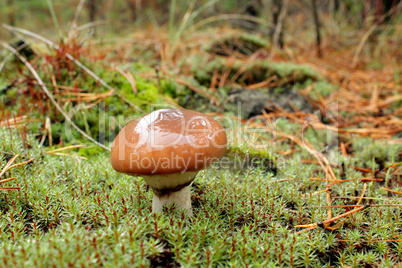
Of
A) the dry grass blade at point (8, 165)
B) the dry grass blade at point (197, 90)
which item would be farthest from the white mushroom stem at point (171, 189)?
the dry grass blade at point (197, 90)

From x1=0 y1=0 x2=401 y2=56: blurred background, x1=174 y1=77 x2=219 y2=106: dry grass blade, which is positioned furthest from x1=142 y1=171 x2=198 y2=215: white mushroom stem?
x1=0 y1=0 x2=401 y2=56: blurred background

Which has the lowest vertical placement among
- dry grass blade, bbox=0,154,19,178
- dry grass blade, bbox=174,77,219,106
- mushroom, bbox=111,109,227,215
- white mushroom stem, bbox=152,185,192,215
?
white mushroom stem, bbox=152,185,192,215

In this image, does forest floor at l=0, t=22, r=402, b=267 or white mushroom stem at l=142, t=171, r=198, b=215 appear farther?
white mushroom stem at l=142, t=171, r=198, b=215

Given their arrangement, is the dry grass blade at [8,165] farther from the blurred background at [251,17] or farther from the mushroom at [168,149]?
the blurred background at [251,17]

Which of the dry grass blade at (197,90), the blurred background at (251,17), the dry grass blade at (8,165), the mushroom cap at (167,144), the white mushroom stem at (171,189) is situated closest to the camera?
the mushroom cap at (167,144)

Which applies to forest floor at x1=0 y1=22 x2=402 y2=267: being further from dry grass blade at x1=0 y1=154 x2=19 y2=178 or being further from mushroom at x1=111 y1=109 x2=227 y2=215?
mushroom at x1=111 y1=109 x2=227 y2=215

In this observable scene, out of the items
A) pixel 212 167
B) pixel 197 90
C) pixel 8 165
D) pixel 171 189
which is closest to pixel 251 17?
pixel 197 90

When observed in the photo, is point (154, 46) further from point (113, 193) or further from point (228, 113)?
point (113, 193)

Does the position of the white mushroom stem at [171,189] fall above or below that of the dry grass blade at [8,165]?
below

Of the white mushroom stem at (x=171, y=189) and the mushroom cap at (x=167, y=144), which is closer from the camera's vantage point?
the mushroom cap at (x=167, y=144)
